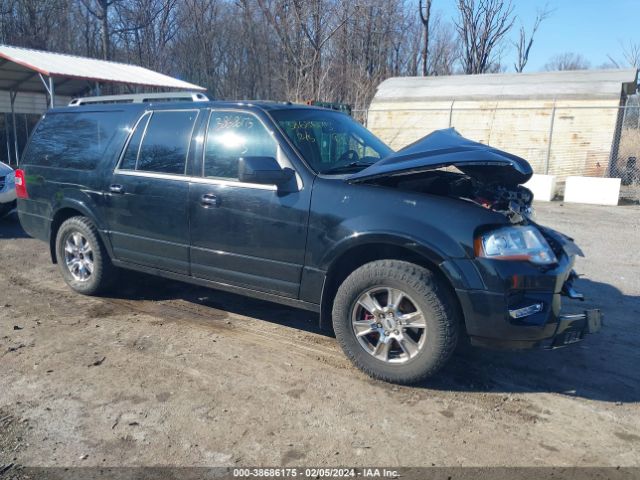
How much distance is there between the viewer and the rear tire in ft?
17.3

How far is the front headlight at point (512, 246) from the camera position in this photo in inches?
129

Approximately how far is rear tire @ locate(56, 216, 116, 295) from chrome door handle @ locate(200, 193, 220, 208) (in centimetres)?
157

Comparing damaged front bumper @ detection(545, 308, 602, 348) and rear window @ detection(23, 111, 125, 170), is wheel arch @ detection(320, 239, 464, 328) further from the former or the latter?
rear window @ detection(23, 111, 125, 170)

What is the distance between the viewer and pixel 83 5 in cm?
3312

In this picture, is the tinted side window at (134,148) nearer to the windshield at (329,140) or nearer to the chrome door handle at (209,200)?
the chrome door handle at (209,200)

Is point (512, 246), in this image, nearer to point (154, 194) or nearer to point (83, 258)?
point (154, 194)

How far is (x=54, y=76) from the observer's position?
1328cm

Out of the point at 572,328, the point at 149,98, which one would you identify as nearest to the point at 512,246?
the point at 572,328

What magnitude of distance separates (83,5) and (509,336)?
37442mm

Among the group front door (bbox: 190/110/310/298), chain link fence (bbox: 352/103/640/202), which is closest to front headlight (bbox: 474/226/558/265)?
front door (bbox: 190/110/310/298)

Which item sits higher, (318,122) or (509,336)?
(318,122)

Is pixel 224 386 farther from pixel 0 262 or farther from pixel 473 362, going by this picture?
pixel 0 262

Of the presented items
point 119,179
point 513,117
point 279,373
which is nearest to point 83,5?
point 513,117

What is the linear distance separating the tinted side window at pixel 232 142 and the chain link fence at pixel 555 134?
12.2 m
